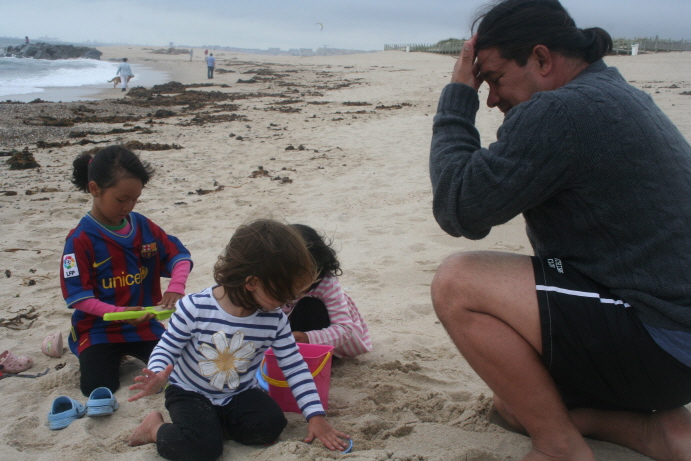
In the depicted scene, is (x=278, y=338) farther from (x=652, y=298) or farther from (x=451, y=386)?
(x=652, y=298)

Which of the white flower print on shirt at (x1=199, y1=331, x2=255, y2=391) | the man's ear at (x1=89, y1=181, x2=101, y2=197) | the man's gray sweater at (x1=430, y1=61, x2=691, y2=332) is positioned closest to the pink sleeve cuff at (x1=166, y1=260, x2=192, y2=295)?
the man's ear at (x1=89, y1=181, x2=101, y2=197)

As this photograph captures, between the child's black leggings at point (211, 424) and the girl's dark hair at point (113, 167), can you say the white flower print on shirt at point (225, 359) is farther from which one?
the girl's dark hair at point (113, 167)

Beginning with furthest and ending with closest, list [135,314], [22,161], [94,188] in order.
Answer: [22,161], [94,188], [135,314]

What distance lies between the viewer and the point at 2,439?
77.5 inches

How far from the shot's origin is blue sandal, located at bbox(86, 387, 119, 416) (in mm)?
2115

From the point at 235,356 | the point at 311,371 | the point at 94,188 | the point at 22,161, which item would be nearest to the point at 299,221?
the point at 94,188

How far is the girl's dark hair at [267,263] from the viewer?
6.10ft

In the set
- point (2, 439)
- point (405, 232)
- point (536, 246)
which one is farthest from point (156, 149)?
point (536, 246)

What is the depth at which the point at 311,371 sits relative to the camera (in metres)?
2.20

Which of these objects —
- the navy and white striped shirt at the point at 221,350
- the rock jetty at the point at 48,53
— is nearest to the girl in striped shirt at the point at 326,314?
the navy and white striped shirt at the point at 221,350

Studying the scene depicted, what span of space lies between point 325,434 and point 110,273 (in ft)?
4.59

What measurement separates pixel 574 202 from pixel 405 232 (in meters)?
2.82

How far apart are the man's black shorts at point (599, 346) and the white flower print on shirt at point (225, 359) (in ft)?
3.53

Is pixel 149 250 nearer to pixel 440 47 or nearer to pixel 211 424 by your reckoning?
pixel 211 424
